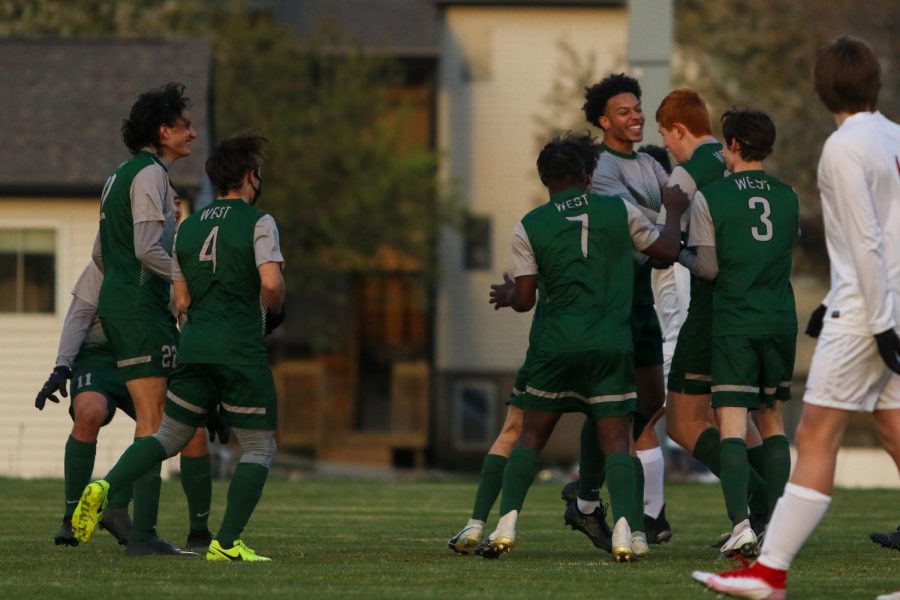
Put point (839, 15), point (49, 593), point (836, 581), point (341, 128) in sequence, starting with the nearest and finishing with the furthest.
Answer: point (49, 593) < point (836, 581) < point (839, 15) < point (341, 128)

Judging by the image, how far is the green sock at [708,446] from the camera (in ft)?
33.1

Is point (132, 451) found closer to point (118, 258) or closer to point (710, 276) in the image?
point (118, 258)

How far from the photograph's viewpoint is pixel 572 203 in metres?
9.34

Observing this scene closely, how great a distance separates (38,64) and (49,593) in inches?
893

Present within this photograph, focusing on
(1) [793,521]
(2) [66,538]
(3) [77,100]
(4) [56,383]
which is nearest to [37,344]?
(3) [77,100]

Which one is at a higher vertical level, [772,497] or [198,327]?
[198,327]

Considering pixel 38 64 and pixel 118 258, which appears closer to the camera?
pixel 118 258

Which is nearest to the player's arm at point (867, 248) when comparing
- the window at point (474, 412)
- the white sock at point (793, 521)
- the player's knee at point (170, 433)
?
the white sock at point (793, 521)

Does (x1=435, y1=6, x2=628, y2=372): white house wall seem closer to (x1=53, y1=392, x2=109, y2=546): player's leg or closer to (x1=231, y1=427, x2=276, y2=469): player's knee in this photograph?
(x1=53, y1=392, x2=109, y2=546): player's leg

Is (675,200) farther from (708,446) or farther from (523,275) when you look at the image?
(708,446)

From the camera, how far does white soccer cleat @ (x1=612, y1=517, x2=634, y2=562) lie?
30.0 ft

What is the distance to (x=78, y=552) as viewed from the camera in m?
10.0

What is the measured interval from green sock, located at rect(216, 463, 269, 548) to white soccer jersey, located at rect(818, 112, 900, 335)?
3.13 metres

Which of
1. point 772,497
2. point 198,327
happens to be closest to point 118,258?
point 198,327
